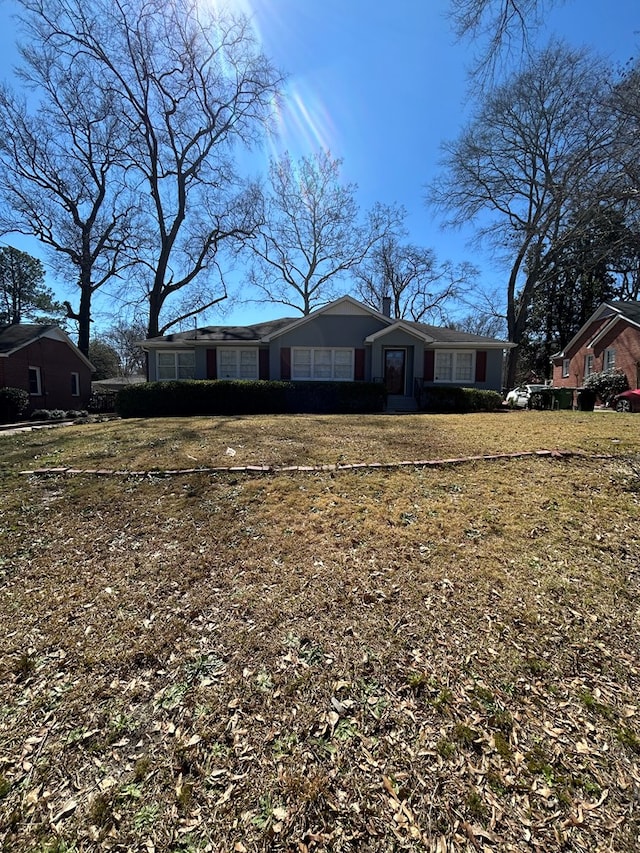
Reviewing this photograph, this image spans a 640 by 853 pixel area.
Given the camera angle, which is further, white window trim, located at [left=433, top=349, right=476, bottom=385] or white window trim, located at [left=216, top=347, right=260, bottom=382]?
white window trim, located at [left=216, top=347, right=260, bottom=382]

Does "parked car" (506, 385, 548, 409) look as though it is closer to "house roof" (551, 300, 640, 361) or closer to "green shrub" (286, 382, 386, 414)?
"house roof" (551, 300, 640, 361)

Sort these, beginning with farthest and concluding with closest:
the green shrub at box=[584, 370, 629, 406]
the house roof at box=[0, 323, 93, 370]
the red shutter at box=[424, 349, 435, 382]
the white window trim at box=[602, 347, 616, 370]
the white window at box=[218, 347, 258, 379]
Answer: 1. the white window trim at box=[602, 347, 616, 370]
2. the house roof at box=[0, 323, 93, 370]
3. the green shrub at box=[584, 370, 629, 406]
4. the white window at box=[218, 347, 258, 379]
5. the red shutter at box=[424, 349, 435, 382]

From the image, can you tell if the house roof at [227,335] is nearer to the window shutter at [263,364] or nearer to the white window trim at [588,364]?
the window shutter at [263,364]

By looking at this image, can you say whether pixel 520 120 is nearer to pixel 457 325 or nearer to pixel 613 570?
A: pixel 457 325

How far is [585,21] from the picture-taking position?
5.16 metres

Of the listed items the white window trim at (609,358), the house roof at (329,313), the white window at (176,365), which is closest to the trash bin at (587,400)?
the house roof at (329,313)

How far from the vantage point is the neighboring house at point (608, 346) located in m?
18.8

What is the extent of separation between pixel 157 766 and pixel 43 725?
736mm

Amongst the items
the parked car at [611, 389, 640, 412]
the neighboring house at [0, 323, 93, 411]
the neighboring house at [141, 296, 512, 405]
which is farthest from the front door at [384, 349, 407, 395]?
the neighboring house at [0, 323, 93, 411]

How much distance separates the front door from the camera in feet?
55.4

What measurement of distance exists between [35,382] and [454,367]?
68.8 ft

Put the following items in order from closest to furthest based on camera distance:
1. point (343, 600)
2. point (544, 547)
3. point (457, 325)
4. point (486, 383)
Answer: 1. point (343, 600)
2. point (544, 547)
3. point (486, 383)
4. point (457, 325)

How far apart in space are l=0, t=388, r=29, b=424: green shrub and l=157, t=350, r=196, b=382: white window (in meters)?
5.93

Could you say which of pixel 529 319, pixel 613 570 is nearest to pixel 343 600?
pixel 613 570
